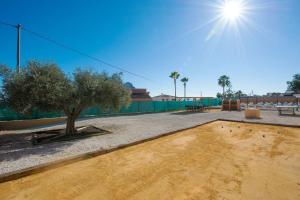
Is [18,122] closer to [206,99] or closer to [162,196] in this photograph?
[162,196]

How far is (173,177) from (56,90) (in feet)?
19.3

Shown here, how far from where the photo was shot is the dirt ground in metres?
3.09

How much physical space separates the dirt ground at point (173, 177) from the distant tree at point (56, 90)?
351cm

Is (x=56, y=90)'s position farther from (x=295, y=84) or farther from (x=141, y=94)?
(x=295, y=84)

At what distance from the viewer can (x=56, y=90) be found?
6836mm

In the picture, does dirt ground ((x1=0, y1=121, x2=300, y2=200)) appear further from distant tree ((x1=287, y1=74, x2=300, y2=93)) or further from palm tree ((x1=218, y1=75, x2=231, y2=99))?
distant tree ((x1=287, y1=74, x2=300, y2=93))

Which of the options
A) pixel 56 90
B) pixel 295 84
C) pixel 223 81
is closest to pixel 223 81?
pixel 223 81

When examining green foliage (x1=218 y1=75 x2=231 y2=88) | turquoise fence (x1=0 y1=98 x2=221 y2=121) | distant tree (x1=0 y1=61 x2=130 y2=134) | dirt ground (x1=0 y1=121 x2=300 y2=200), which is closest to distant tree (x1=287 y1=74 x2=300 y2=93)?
green foliage (x1=218 y1=75 x2=231 y2=88)

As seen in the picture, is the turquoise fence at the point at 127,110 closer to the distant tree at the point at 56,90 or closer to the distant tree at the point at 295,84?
the distant tree at the point at 56,90

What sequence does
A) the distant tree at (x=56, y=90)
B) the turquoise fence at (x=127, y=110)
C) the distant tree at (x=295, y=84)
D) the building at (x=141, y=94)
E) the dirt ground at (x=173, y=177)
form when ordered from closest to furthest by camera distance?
the dirt ground at (x=173, y=177), the distant tree at (x=56, y=90), the turquoise fence at (x=127, y=110), the building at (x=141, y=94), the distant tree at (x=295, y=84)

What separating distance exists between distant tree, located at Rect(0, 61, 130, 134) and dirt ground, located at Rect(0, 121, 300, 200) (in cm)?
351

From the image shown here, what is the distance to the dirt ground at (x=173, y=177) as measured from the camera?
309 cm

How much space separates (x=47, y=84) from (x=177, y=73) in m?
37.3

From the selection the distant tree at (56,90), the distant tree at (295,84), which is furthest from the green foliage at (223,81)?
the distant tree at (56,90)
